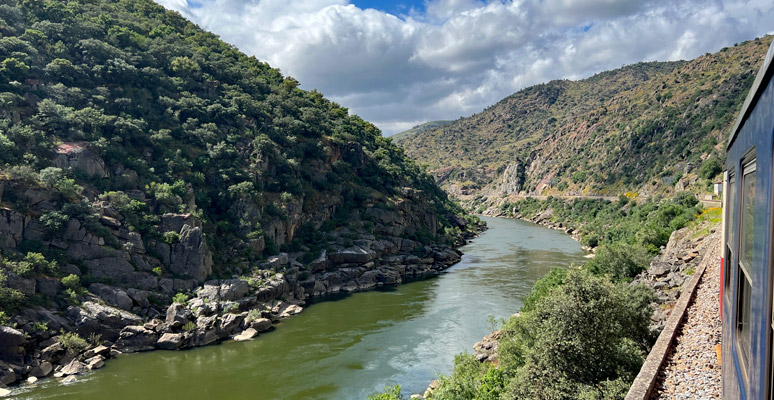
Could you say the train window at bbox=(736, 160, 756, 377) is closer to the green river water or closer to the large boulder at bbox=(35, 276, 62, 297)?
the green river water

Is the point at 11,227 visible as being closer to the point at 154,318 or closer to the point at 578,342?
the point at 154,318

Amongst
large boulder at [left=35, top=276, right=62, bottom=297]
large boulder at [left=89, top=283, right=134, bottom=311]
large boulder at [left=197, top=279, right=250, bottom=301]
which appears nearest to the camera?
large boulder at [left=35, top=276, right=62, bottom=297]

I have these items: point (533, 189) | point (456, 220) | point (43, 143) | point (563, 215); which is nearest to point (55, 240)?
point (43, 143)

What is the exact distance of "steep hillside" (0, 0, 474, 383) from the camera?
2862 centimetres

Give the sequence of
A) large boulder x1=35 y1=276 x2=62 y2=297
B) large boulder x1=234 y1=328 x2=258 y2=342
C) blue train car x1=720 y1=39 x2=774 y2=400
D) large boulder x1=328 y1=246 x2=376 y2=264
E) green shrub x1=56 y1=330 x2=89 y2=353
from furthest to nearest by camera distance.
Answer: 1. large boulder x1=328 y1=246 x2=376 y2=264
2. large boulder x1=234 y1=328 x2=258 y2=342
3. large boulder x1=35 y1=276 x2=62 y2=297
4. green shrub x1=56 y1=330 x2=89 y2=353
5. blue train car x1=720 y1=39 x2=774 y2=400

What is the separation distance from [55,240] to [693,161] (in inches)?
2879

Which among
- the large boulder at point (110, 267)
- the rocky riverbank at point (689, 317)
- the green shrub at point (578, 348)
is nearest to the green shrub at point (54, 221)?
the large boulder at point (110, 267)

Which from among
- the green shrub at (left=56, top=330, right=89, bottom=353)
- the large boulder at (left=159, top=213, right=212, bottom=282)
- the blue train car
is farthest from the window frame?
the large boulder at (left=159, top=213, right=212, bottom=282)

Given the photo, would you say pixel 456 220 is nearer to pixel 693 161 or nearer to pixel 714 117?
pixel 693 161

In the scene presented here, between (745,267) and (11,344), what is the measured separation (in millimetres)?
29716

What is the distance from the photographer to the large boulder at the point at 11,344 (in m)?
23.0

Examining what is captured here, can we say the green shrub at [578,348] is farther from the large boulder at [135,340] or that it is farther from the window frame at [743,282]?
the large boulder at [135,340]

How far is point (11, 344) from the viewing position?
23156 mm

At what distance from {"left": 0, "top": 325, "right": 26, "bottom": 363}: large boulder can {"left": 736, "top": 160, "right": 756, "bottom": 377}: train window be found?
96.1ft
